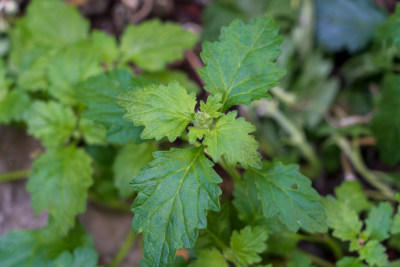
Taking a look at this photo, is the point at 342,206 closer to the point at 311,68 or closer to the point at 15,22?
the point at 311,68

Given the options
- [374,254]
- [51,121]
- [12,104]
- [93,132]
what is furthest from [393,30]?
[12,104]

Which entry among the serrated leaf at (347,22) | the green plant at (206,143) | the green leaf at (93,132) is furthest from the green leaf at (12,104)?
the serrated leaf at (347,22)

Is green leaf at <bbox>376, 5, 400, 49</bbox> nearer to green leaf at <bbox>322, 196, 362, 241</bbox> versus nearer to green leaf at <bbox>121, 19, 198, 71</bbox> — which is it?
green leaf at <bbox>322, 196, 362, 241</bbox>

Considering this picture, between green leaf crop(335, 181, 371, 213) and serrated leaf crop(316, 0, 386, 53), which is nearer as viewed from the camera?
green leaf crop(335, 181, 371, 213)

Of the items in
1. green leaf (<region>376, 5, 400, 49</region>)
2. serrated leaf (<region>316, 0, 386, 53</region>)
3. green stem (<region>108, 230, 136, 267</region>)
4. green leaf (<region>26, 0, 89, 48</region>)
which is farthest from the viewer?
serrated leaf (<region>316, 0, 386, 53</region>)

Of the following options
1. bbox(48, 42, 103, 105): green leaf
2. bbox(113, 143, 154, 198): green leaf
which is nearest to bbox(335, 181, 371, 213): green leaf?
bbox(113, 143, 154, 198): green leaf

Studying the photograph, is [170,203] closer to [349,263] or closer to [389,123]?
[349,263]
